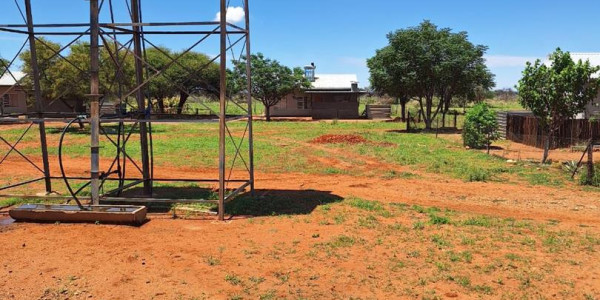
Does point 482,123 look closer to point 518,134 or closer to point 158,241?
point 518,134

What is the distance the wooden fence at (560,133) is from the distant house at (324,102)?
25.3m

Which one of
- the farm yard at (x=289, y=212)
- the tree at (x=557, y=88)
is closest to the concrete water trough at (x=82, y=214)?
the farm yard at (x=289, y=212)

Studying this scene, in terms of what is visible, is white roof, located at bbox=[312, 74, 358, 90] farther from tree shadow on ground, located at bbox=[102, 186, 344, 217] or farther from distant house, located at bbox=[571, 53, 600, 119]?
tree shadow on ground, located at bbox=[102, 186, 344, 217]

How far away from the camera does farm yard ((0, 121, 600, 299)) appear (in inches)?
252

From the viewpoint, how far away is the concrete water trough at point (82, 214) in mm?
9219

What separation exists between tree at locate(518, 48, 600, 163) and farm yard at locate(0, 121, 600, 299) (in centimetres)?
371

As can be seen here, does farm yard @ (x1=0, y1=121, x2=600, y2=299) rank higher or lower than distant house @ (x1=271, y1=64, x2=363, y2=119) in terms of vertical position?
lower

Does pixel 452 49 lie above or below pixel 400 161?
above

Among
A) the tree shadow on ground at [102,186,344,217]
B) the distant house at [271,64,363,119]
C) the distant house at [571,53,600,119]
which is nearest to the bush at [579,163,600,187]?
the tree shadow on ground at [102,186,344,217]

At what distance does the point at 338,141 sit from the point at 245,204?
49.3 ft

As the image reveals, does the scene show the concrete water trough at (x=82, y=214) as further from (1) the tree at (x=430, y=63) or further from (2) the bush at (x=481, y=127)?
(1) the tree at (x=430, y=63)

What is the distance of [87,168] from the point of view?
1697 cm

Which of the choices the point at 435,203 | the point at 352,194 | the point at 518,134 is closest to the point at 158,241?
the point at 352,194

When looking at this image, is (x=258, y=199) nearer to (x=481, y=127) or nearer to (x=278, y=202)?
(x=278, y=202)
